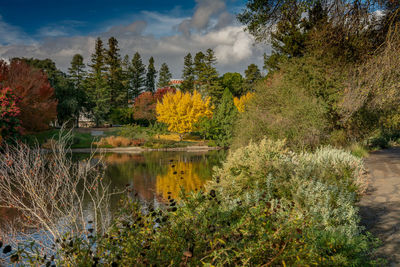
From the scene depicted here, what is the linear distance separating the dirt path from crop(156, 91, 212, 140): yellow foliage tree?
22512 millimetres

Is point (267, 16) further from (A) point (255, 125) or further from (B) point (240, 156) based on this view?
(A) point (255, 125)

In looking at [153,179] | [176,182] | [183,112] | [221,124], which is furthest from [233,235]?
[183,112]

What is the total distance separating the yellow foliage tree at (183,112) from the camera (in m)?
30.8

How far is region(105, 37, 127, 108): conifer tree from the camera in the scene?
47.3 m

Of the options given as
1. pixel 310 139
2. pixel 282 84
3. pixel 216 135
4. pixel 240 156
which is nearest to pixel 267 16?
pixel 240 156

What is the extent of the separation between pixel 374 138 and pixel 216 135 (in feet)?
45.9

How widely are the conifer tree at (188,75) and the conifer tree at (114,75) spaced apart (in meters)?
9.34

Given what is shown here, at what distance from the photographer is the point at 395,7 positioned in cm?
668

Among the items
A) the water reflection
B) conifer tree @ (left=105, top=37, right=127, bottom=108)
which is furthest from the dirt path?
conifer tree @ (left=105, top=37, right=127, bottom=108)

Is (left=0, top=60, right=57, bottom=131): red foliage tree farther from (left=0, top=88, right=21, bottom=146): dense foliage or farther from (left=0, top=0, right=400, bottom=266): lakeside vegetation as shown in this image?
(left=0, top=88, right=21, bottom=146): dense foliage

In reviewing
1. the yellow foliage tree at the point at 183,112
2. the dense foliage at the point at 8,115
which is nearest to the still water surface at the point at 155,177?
the dense foliage at the point at 8,115

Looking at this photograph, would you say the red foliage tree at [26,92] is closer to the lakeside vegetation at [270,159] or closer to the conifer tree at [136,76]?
the lakeside vegetation at [270,159]

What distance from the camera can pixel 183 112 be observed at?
30844 millimetres

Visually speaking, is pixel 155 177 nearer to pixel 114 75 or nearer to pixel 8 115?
pixel 8 115
